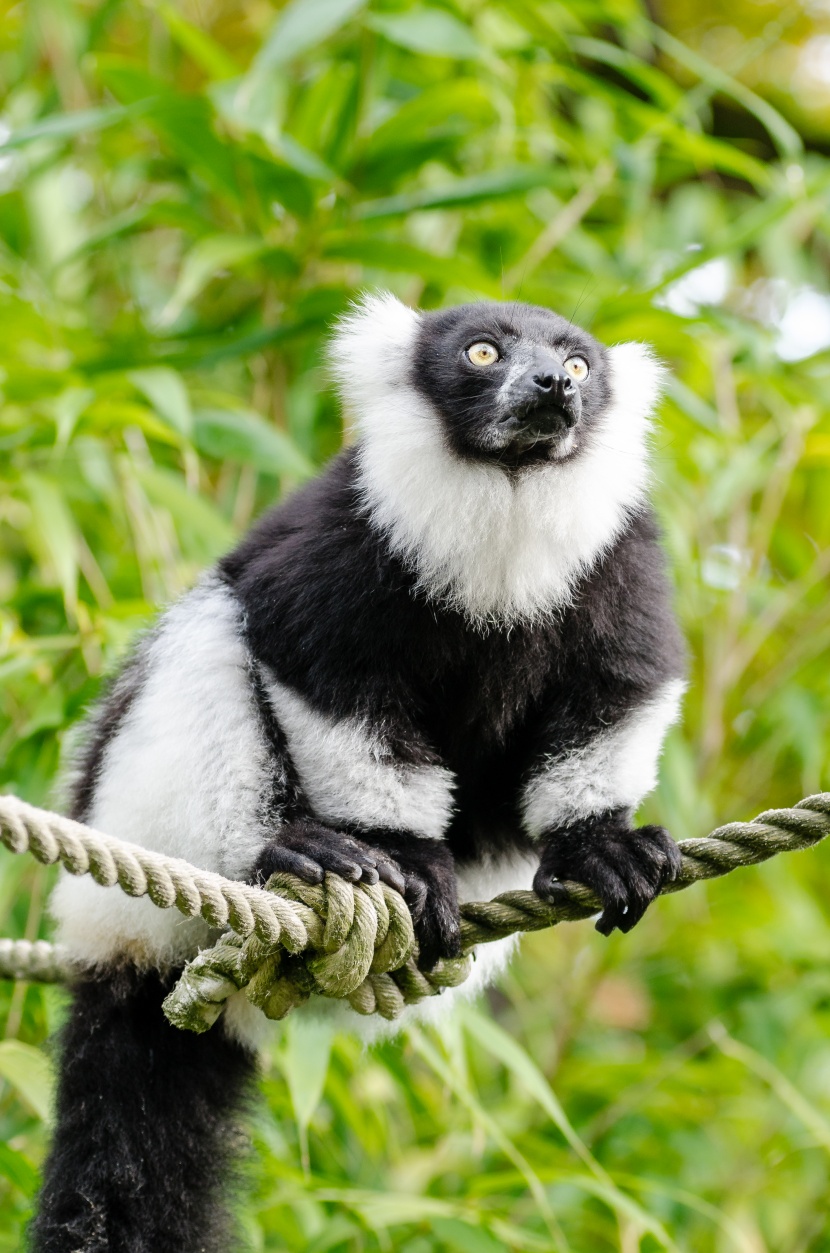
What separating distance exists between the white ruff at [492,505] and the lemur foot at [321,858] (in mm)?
572

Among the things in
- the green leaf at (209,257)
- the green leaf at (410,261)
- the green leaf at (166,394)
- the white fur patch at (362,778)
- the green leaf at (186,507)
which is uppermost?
the green leaf at (410,261)

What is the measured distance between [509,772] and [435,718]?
1.00 ft

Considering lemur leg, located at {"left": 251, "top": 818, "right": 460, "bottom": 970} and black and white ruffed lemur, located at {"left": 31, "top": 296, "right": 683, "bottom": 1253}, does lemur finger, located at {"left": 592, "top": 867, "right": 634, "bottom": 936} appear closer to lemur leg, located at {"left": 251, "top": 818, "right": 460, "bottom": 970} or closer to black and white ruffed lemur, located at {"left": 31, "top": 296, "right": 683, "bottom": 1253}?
black and white ruffed lemur, located at {"left": 31, "top": 296, "right": 683, "bottom": 1253}

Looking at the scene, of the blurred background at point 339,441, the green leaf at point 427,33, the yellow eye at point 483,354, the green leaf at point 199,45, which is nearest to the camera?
the yellow eye at point 483,354

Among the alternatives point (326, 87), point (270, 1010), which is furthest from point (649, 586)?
point (326, 87)

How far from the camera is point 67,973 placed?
3154mm

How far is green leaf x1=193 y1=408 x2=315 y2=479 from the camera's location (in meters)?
4.15

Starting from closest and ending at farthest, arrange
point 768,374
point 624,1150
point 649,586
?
point 649,586 < point 768,374 < point 624,1150

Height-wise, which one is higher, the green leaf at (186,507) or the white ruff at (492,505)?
the white ruff at (492,505)

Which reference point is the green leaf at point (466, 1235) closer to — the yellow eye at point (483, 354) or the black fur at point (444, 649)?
the black fur at point (444, 649)

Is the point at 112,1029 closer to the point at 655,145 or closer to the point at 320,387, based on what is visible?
the point at 320,387

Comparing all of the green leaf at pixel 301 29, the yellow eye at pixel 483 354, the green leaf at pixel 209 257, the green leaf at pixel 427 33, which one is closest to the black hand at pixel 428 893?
the yellow eye at pixel 483 354

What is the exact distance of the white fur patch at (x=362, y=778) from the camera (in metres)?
2.79

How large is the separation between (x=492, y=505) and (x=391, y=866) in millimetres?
875
